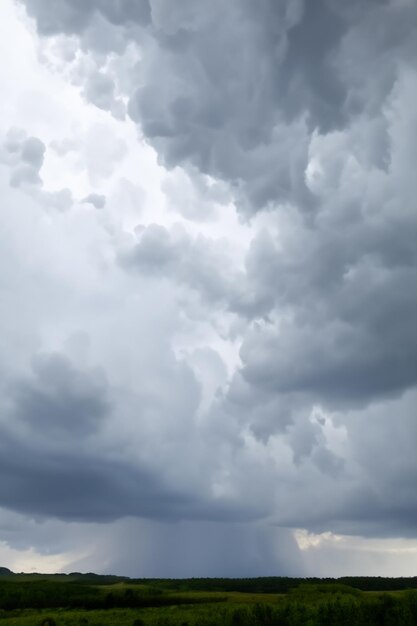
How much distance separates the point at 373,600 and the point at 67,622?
59.1 meters

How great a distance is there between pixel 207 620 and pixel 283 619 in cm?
1405

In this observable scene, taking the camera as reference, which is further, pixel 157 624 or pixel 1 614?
pixel 1 614

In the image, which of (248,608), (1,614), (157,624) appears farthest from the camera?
(1,614)

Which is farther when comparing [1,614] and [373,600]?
Answer: [1,614]

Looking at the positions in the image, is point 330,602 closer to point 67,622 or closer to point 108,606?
point 67,622

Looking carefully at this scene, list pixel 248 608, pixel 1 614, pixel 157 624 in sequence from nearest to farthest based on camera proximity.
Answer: pixel 157 624
pixel 248 608
pixel 1 614

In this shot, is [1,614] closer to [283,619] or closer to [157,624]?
[157,624]

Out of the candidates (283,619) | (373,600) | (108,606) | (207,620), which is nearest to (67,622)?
(207,620)

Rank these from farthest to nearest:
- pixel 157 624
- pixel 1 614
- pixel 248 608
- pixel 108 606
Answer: pixel 108 606 < pixel 1 614 < pixel 248 608 < pixel 157 624

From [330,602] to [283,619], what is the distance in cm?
1304

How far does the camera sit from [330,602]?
381 ft

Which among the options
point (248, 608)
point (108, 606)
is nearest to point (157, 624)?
point (248, 608)

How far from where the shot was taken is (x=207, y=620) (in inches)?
4161

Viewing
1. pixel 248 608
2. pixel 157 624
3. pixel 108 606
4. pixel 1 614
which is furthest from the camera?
pixel 108 606
